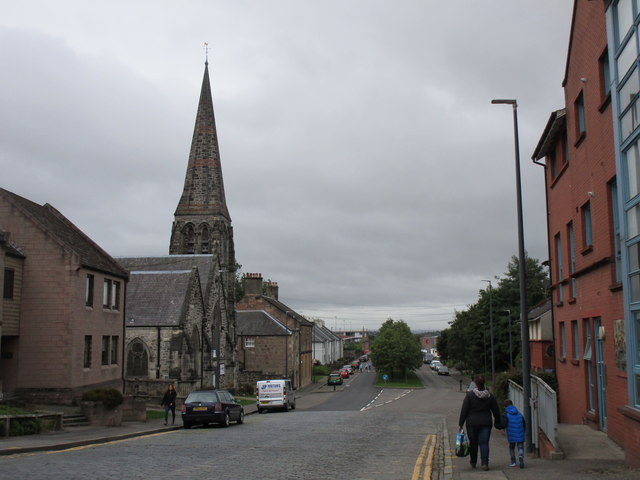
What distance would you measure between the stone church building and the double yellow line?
2231 cm

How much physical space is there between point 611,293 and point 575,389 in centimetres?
667

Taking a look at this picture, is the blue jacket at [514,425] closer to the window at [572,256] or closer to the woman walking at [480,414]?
the woman walking at [480,414]

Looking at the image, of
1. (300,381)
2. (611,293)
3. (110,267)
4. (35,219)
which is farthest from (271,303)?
(611,293)

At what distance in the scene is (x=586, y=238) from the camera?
59.3 ft

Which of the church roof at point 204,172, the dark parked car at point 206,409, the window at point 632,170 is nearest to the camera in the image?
the window at point 632,170

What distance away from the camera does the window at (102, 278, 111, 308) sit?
1129 inches

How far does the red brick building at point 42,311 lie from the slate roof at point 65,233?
0.19 ft

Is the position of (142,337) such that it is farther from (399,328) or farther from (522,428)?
(399,328)

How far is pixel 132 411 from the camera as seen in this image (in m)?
26.2

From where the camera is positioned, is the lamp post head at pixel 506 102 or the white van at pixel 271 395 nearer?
the lamp post head at pixel 506 102

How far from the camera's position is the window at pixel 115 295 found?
98.0 ft

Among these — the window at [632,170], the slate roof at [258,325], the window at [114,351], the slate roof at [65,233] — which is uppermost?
the slate roof at [65,233]

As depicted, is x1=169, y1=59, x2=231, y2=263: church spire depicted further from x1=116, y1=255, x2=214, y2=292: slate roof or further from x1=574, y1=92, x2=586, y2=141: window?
x1=574, y1=92, x2=586, y2=141: window

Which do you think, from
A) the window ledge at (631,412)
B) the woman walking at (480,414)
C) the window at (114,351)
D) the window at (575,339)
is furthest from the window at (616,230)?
the window at (114,351)
